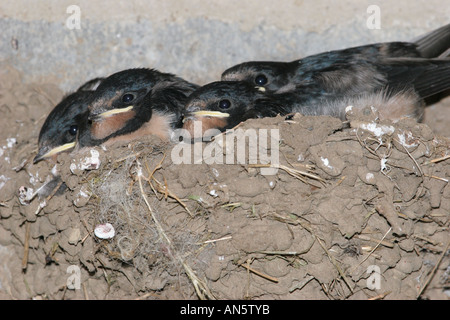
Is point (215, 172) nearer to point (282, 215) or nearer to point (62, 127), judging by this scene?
point (282, 215)

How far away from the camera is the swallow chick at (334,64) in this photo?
15.5ft

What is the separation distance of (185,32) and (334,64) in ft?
3.73

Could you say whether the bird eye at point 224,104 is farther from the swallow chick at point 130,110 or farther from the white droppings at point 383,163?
the white droppings at point 383,163

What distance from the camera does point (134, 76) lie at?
4.51m

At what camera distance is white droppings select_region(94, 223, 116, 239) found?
3.95 metres

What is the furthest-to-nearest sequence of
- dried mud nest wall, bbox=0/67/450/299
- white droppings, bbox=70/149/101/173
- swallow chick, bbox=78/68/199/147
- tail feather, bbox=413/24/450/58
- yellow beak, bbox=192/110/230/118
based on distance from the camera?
1. tail feather, bbox=413/24/450/58
2. swallow chick, bbox=78/68/199/147
3. yellow beak, bbox=192/110/230/118
4. white droppings, bbox=70/149/101/173
5. dried mud nest wall, bbox=0/67/450/299

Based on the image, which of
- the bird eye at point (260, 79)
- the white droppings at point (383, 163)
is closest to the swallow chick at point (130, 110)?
the bird eye at point (260, 79)

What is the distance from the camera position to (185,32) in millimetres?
5129

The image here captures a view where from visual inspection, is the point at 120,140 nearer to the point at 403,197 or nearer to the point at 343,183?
the point at 343,183

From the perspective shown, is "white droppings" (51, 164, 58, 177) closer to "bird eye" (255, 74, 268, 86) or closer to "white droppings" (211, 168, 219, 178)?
"white droppings" (211, 168, 219, 178)

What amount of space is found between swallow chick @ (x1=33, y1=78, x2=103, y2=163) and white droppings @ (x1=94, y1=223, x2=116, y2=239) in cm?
91

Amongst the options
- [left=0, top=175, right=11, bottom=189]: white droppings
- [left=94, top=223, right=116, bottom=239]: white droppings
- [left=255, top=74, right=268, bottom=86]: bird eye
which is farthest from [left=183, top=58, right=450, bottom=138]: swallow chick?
[left=0, top=175, right=11, bottom=189]: white droppings

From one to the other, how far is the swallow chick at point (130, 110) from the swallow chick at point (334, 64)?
1.89 ft

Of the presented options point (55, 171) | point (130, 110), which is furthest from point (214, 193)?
point (55, 171)
